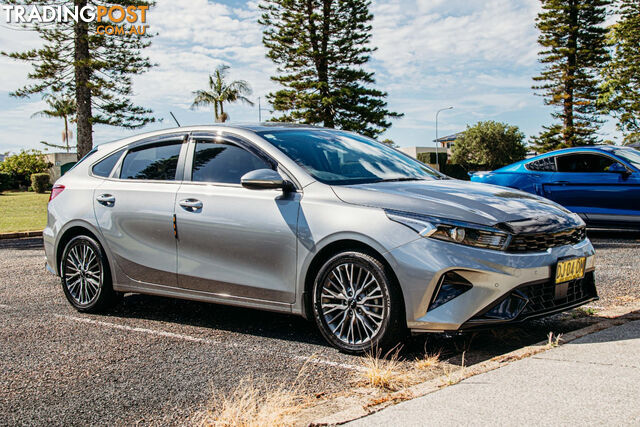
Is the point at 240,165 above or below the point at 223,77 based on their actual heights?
below

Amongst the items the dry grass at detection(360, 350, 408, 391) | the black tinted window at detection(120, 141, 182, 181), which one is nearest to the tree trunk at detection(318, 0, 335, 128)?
the black tinted window at detection(120, 141, 182, 181)

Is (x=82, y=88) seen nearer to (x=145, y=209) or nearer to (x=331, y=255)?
(x=145, y=209)

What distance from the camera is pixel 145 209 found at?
18.3 feet

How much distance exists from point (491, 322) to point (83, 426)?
243 cm

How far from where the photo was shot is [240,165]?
5.20 m

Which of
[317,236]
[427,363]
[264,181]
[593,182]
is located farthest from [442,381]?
[593,182]

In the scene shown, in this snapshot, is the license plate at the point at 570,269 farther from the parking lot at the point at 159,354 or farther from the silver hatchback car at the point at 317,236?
the parking lot at the point at 159,354

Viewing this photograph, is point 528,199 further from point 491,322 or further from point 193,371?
point 193,371

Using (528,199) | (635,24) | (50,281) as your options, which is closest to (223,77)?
(635,24)

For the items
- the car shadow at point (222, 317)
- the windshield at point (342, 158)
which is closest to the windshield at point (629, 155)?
the windshield at point (342, 158)

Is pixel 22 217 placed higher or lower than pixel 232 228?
lower

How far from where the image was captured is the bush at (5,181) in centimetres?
4906

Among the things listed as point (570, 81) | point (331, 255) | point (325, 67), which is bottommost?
point (331, 255)

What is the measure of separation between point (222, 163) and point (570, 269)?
276 cm
